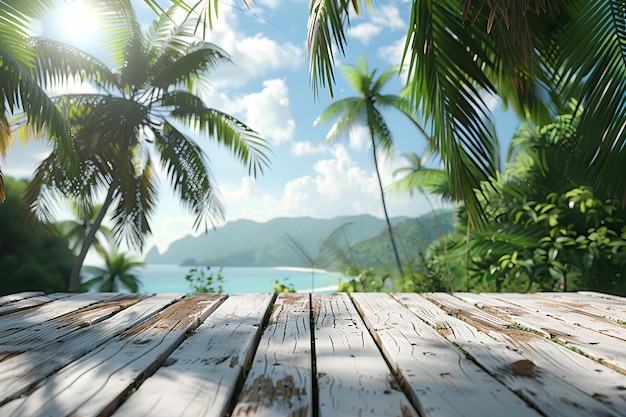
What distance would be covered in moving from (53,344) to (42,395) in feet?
1.83

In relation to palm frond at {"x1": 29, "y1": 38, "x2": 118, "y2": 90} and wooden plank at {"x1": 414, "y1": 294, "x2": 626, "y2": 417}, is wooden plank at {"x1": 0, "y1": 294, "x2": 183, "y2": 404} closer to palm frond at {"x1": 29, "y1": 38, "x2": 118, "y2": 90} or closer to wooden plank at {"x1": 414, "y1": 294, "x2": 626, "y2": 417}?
wooden plank at {"x1": 414, "y1": 294, "x2": 626, "y2": 417}

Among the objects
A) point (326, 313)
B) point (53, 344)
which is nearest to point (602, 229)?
point (326, 313)

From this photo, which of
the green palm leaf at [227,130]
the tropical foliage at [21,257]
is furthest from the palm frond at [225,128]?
the tropical foliage at [21,257]

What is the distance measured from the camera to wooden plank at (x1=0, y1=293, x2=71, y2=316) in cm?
229

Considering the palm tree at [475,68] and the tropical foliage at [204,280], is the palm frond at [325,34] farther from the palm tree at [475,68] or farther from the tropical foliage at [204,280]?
the tropical foliage at [204,280]

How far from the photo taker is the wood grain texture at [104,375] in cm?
99

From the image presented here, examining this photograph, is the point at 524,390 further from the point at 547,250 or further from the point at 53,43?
the point at 53,43

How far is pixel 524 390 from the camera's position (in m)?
1.12

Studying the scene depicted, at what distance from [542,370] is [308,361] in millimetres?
648

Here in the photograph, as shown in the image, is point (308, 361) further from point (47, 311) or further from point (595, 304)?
point (595, 304)

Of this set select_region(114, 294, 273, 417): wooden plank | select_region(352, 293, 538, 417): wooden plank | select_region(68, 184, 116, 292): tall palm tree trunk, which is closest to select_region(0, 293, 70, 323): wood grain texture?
select_region(114, 294, 273, 417): wooden plank

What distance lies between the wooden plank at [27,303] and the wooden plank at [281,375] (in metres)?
1.33

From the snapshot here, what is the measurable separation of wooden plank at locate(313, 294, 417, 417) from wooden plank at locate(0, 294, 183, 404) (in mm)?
722

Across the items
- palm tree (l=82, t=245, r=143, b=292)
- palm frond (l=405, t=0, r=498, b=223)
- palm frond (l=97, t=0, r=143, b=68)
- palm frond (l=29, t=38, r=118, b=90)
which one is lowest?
palm tree (l=82, t=245, r=143, b=292)
